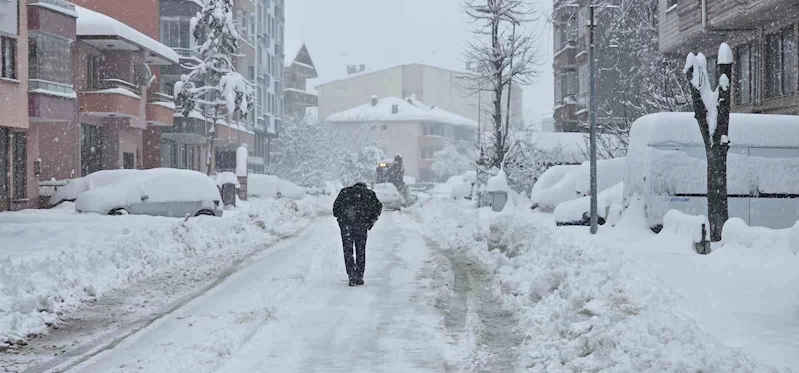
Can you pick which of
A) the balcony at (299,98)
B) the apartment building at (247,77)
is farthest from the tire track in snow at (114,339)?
the balcony at (299,98)

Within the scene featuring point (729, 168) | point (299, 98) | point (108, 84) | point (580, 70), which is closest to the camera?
point (729, 168)

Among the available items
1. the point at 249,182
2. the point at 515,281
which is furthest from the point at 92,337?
the point at 249,182

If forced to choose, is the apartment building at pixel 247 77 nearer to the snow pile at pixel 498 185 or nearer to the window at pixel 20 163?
the window at pixel 20 163

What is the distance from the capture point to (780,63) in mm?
23797

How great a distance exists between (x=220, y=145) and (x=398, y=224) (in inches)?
1080

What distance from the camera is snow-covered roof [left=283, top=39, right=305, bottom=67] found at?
3450 inches

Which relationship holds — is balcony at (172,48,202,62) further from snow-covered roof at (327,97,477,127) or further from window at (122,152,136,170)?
Answer: snow-covered roof at (327,97,477,127)

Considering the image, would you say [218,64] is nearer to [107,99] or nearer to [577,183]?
[107,99]

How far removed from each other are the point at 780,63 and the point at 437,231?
9.86 m

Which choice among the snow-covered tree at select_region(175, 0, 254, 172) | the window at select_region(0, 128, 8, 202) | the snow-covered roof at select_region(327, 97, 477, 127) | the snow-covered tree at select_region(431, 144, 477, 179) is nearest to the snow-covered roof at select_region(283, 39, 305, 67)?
the snow-covered roof at select_region(327, 97, 477, 127)

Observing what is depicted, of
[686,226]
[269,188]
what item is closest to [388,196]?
[269,188]

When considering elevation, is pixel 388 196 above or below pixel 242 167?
below

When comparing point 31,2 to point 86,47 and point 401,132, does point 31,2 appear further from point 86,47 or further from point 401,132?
point 401,132

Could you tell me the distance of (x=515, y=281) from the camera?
1259 centimetres
